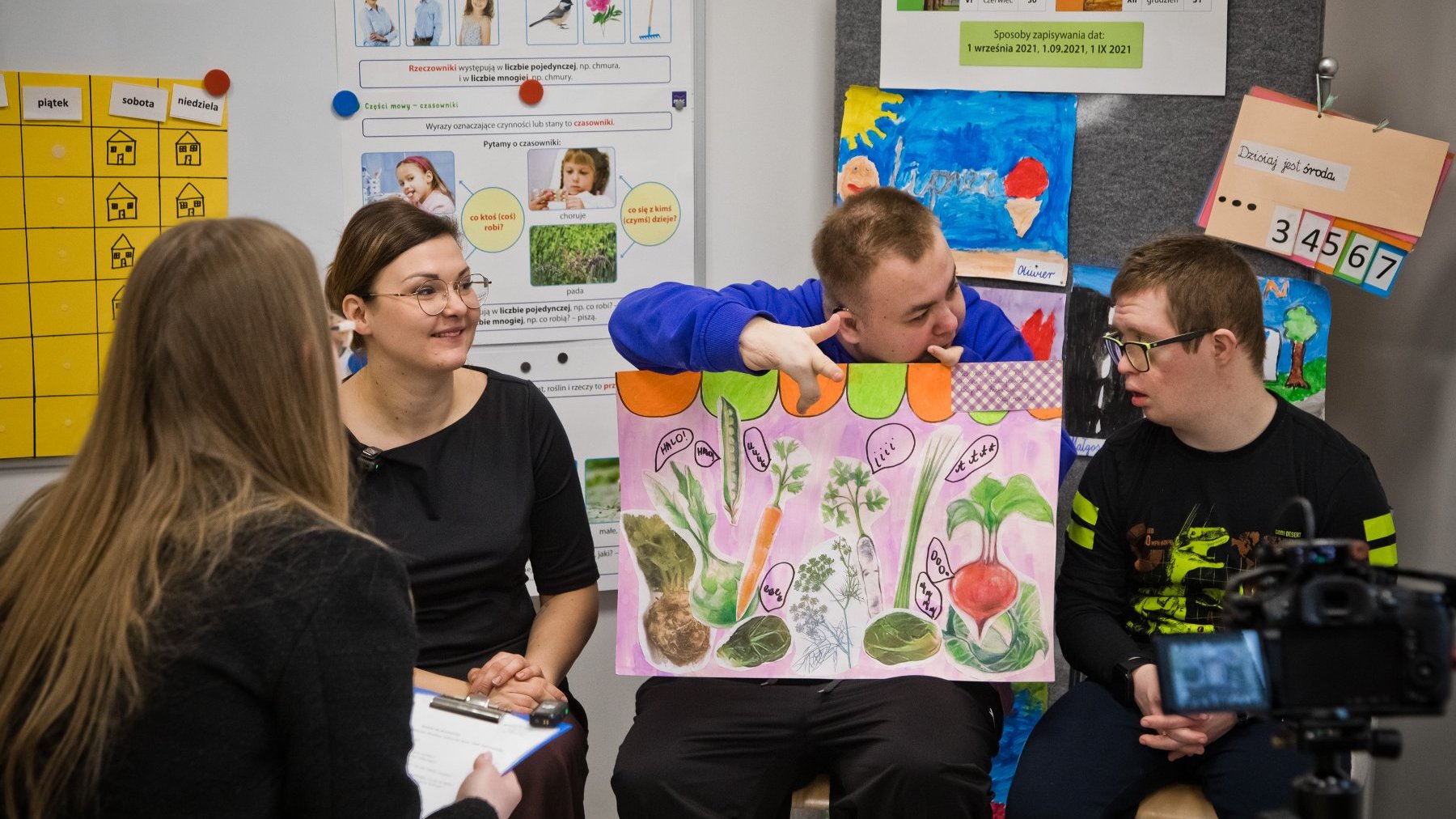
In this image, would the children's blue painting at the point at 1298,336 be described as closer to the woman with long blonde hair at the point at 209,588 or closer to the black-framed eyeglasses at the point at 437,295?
the black-framed eyeglasses at the point at 437,295

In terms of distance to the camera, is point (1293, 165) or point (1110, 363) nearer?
point (1293, 165)

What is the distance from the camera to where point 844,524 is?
6.02ft

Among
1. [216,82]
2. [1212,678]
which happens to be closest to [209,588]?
[1212,678]

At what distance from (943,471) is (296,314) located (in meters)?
1.04

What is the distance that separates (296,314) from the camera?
3.72 ft

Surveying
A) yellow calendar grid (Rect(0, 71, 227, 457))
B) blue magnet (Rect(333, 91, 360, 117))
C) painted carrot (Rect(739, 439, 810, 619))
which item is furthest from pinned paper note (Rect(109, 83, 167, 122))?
painted carrot (Rect(739, 439, 810, 619))

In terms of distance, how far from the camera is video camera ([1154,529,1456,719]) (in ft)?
3.45

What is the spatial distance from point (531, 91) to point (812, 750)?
4.92 ft

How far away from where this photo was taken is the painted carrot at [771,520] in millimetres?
1841

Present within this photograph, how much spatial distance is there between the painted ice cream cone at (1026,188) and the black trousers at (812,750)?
1027 mm

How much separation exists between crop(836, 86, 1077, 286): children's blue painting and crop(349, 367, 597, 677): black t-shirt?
0.89 meters

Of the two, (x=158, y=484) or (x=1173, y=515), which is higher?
(x=158, y=484)

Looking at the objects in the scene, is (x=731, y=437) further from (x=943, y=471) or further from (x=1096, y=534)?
(x=1096, y=534)

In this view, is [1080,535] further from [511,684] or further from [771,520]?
[511,684]
